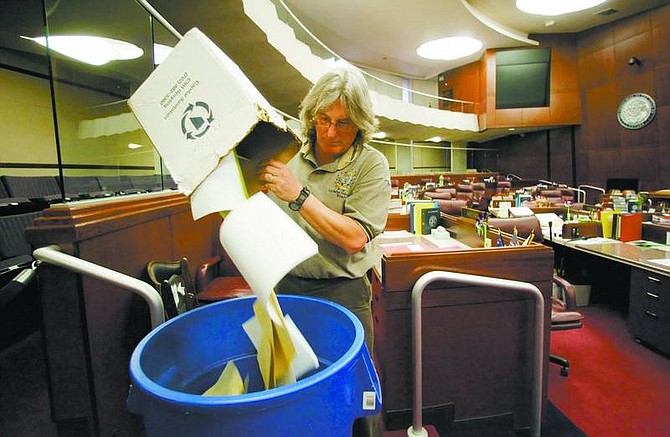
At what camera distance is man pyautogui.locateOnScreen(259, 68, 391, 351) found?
98cm

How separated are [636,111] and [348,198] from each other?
12805 mm

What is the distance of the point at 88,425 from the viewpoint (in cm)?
98

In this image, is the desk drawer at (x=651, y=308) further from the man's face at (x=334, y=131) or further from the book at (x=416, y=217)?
the man's face at (x=334, y=131)

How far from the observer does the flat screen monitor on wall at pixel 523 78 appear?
41.2 feet

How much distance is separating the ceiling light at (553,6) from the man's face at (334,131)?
38.7 feet

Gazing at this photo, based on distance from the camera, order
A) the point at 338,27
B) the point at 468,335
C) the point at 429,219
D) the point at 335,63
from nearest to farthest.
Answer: the point at 468,335 < the point at 429,219 < the point at 335,63 < the point at 338,27

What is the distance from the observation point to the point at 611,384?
2193 millimetres

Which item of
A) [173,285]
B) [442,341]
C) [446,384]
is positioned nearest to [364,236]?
[173,285]

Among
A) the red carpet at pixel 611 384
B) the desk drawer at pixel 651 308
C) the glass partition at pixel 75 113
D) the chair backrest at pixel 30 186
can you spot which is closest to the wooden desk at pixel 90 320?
the red carpet at pixel 611 384

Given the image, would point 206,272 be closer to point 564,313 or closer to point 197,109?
point 197,109

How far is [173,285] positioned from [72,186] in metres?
4.78

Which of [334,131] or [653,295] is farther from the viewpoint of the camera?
[653,295]

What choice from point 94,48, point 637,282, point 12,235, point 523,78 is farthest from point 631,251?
point 523,78

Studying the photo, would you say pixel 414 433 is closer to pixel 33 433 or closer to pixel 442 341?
pixel 442 341
